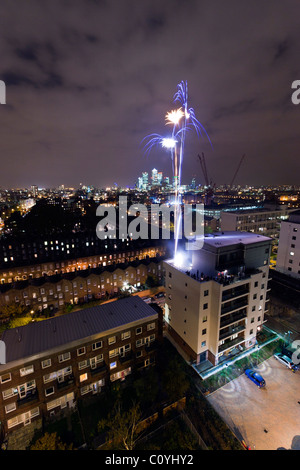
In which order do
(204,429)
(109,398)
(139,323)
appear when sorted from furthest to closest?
(139,323) → (109,398) → (204,429)

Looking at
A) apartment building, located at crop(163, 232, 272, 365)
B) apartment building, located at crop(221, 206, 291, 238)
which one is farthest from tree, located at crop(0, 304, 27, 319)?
apartment building, located at crop(221, 206, 291, 238)

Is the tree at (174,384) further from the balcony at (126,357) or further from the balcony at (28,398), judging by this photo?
the balcony at (28,398)

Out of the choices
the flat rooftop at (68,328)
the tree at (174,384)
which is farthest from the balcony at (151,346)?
the flat rooftop at (68,328)

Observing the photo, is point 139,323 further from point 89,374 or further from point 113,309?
point 89,374

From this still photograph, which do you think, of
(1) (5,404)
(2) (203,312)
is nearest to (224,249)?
(2) (203,312)

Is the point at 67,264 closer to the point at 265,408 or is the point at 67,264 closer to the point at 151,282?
the point at 151,282

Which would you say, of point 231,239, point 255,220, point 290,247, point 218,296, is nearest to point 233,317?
point 218,296
